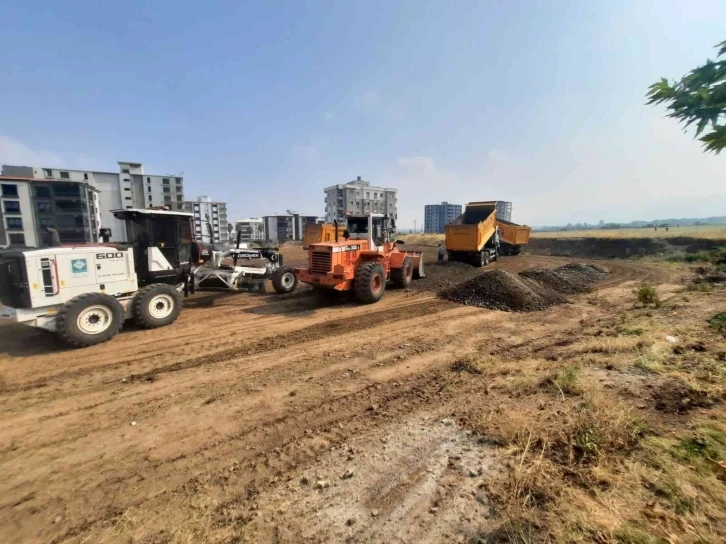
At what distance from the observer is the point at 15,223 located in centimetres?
4931

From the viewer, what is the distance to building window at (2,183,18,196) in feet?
157

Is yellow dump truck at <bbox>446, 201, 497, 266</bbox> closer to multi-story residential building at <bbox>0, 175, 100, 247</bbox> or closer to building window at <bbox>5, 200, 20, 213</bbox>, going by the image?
multi-story residential building at <bbox>0, 175, 100, 247</bbox>

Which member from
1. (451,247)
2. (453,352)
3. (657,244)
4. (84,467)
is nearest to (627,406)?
(453,352)

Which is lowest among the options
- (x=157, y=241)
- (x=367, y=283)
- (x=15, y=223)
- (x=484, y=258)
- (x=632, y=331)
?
(x=632, y=331)

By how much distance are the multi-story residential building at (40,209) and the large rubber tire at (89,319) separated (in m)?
54.7

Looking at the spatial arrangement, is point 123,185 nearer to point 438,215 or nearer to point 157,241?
point 157,241

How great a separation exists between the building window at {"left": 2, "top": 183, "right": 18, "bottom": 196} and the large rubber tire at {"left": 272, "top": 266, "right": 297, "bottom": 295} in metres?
62.8

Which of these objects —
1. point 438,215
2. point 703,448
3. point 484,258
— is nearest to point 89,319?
point 703,448

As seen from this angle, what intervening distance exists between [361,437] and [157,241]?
7.27 meters

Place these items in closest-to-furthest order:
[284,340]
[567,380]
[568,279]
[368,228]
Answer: [567,380]
[284,340]
[368,228]
[568,279]

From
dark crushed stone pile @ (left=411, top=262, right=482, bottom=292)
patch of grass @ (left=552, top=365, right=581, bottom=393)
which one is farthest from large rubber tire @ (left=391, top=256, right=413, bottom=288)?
patch of grass @ (left=552, top=365, right=581, bottom=393)

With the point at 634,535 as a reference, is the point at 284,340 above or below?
below

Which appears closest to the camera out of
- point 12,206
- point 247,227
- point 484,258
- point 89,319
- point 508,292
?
point 89,319

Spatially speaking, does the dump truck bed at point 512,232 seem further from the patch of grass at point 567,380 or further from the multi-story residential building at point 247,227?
the patch of grass at point 567,380
